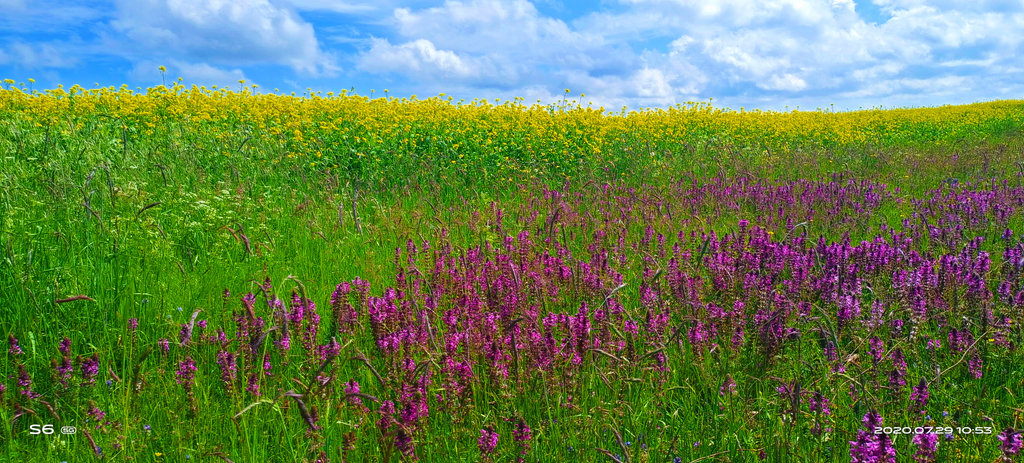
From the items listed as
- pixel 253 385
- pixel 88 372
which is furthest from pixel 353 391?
pixel 88 372

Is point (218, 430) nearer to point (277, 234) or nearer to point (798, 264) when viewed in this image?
point (277, 234)

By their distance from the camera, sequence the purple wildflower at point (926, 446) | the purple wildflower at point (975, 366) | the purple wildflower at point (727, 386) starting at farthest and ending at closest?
the purple wildflower at point (975, 366) → the purple wildflower at point (727, 386) → the purple wildflower at point (926, 446)

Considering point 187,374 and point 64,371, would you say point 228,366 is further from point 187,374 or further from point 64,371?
point 64,371

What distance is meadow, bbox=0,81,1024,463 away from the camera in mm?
2287

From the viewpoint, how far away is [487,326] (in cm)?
292

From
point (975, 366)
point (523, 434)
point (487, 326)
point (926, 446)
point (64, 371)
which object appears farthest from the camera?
point (487, 326)

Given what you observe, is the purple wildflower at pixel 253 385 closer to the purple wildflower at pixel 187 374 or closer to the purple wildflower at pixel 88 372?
the purple wildflower at pixel 187 374

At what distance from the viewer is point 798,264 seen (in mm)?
4062

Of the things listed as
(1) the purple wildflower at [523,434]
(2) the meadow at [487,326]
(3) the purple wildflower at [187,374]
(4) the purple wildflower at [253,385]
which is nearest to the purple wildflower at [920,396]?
(2) the meadow at [487,326]

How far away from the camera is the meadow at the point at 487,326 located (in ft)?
7.50

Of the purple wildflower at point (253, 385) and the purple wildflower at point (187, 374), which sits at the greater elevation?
the purple wildflower at point (187, 374)

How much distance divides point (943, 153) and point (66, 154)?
1548 centimetres

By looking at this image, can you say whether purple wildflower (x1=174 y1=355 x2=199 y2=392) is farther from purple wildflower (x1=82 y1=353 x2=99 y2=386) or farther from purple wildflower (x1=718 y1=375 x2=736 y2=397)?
purple wildflower (x1=718 y1=375 x2=736 y2=397)

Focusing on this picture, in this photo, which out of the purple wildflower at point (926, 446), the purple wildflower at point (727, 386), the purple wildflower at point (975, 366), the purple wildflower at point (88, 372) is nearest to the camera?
the purple wildflower at point (926, 446)
